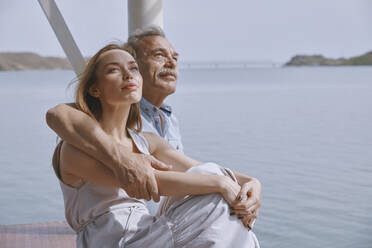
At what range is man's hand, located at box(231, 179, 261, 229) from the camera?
5.58 ft

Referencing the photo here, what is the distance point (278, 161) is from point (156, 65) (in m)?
6.16

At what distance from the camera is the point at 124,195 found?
5.89 ft

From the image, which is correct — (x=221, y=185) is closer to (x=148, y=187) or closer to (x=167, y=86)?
(x=148, y=187)

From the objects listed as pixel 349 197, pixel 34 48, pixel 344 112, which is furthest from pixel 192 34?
pixel 349 197

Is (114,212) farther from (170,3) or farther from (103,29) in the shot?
(170,3)

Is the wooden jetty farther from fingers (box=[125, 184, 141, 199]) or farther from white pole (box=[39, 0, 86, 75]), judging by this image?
fingers (box=[125, 184, 141, 199])

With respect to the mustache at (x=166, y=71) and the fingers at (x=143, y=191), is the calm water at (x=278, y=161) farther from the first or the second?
the fingers at (x=143, y=191)

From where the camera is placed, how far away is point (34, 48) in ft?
125

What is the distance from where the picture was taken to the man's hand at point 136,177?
5.56 feet

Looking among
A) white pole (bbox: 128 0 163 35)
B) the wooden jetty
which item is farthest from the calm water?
the wooden jetty

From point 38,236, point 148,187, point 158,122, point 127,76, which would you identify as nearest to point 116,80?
point 127,76

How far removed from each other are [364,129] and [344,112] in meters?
3.36

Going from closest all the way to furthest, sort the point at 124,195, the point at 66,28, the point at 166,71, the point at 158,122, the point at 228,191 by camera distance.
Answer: the point at 228,191
the point at 124,195
the point at 158,122
the point at 166,71
the point at 66,28

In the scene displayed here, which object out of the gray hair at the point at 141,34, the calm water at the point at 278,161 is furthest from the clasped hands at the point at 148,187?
the calm water at the point at 278,161
